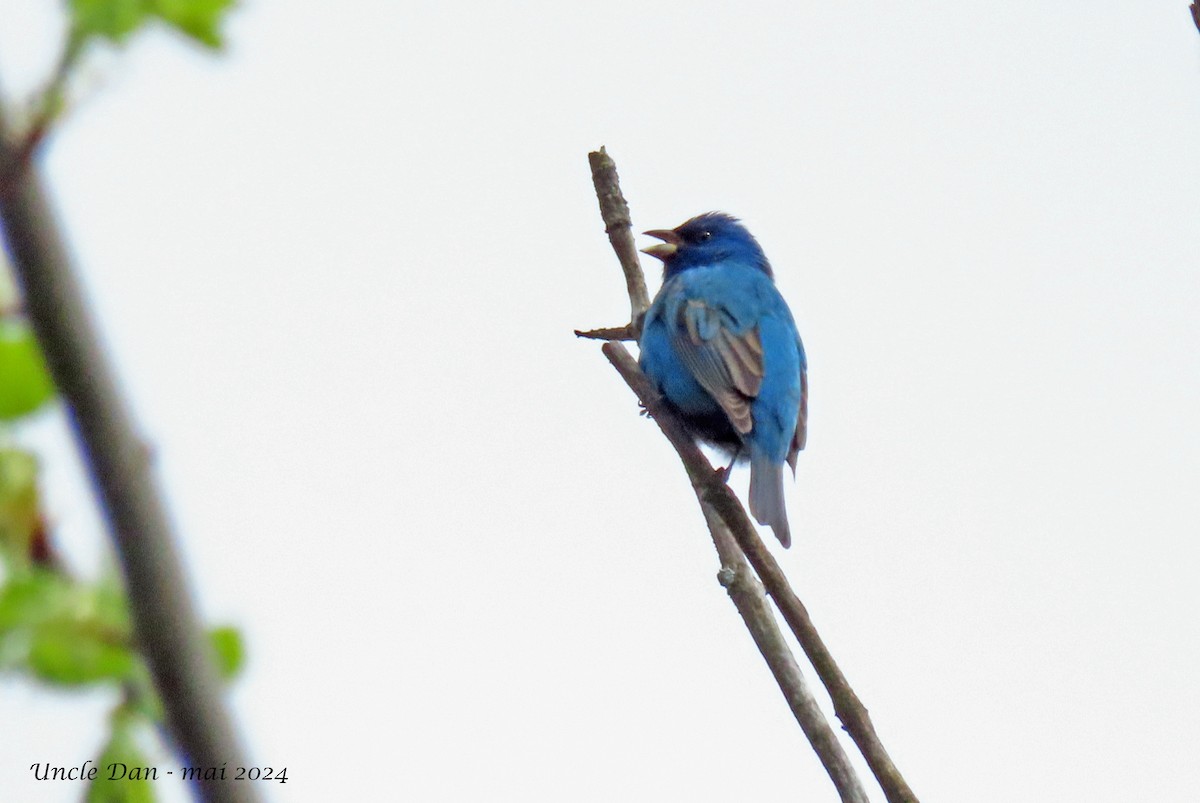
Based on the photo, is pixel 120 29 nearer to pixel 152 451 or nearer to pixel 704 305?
pixel 152 451

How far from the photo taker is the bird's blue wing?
845 cm

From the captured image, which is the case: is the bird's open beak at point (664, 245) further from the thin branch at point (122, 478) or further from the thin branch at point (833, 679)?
the thin branch at point (122, 478)

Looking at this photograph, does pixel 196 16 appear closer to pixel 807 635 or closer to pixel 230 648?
pixel 230 648

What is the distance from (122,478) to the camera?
1.00 m

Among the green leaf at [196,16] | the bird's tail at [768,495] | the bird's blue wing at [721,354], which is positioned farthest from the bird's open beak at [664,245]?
the green leaf at [196,16]

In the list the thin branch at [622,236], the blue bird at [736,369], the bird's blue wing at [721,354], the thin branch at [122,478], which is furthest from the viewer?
the bird's blue wing at [721,354]

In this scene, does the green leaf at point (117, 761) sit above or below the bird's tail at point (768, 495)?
above

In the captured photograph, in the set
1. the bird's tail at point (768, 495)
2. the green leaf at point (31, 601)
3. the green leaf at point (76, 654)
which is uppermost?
the green leaf at point (31, 601)

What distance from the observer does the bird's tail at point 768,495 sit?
755 cm

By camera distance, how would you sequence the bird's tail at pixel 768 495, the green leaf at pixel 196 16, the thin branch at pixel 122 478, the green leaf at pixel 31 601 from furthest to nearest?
the bird's tail at pixel 768 495 < the green leaf at pixel 196 16 < the green leaf at pixel 31 601 < the thin branch at pixel 122 478

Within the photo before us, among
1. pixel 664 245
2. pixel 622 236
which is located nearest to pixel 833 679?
pixel 622 236

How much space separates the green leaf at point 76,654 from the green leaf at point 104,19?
1.81 ft

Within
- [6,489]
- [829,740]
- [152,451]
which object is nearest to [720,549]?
[829,740]

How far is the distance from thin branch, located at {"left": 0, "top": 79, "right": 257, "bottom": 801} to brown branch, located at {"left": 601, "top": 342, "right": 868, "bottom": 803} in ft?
10.1
